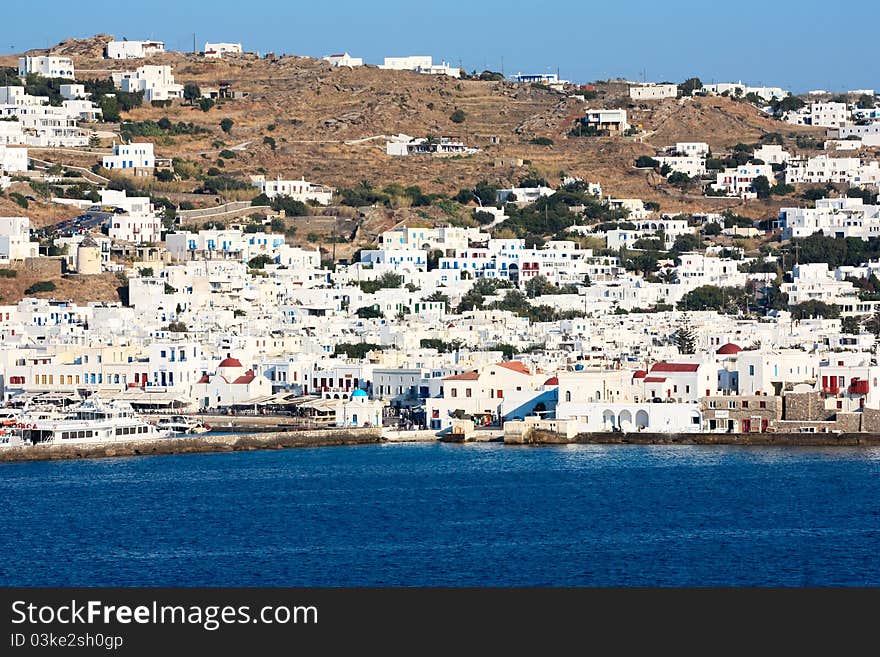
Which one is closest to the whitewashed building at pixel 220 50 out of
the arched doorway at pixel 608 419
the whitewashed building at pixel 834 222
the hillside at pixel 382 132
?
the hillside at pixel 382 132

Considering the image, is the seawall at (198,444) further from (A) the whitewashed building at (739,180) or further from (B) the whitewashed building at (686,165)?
(B) the whitewashed building at (686,165)

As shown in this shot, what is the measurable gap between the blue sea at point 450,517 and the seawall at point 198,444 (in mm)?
533

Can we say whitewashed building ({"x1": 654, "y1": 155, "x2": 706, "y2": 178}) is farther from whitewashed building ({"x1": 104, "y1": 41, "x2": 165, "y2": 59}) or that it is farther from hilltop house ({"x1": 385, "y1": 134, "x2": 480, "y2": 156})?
whitewashed building ({"x1": 104, "y1": 41, "x2": 165, "y2": 59})

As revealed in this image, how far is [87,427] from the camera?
1721 inches

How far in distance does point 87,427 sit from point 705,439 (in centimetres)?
1155

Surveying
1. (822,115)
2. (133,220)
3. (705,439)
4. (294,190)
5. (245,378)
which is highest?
(822,115)

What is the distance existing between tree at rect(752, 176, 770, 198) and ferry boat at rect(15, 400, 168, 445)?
164 ft

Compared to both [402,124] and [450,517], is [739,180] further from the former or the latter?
[450,517]

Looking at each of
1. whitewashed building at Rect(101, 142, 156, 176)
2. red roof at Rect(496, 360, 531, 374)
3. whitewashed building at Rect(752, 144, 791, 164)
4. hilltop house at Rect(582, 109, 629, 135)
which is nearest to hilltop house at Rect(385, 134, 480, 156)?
hilltop house at Rect(582, 109, 629, 135)

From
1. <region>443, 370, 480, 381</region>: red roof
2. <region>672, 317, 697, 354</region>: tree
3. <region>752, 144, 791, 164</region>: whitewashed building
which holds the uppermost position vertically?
<region>752, 144, 791, 164</region>: whitewashed building

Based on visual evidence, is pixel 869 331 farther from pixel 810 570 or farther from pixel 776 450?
pixel 810 570

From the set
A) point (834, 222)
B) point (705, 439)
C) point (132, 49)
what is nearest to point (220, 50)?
point (132, 49)

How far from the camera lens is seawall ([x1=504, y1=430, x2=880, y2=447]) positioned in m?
42.7

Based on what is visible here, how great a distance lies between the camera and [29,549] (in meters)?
31.5
